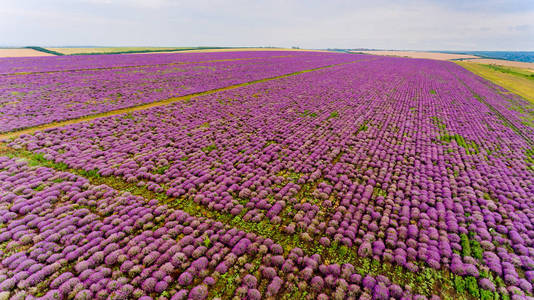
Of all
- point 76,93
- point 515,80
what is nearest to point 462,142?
point 76,93

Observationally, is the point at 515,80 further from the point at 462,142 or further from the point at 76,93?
the point at 76,93

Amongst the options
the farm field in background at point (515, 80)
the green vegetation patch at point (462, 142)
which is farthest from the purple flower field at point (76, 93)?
the farm field in background at point (515, 80)

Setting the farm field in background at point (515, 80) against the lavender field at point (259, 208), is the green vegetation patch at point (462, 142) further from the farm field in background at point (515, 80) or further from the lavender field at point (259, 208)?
the farm field in background at point (515, 80)

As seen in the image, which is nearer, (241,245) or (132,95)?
(241,245)

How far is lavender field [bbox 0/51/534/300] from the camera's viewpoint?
21.5 feet

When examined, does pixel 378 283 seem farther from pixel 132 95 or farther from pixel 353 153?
pixel 132 95

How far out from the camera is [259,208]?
9.59 metres

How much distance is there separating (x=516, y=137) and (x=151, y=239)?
26666 mm

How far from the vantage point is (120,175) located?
11.5 metres

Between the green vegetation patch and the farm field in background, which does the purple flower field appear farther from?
the farm field in background

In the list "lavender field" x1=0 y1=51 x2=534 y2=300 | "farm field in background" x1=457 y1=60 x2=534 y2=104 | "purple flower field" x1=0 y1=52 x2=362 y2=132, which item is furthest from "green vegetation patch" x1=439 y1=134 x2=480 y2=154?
"purple flower field" x1=0 y1=52 x2=362 y2=132

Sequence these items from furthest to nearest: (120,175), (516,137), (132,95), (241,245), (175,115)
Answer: (132,95) → (175,115) → (516,137) → (120,175) → (241,245)

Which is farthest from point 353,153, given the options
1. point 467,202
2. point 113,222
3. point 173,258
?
point 113,222

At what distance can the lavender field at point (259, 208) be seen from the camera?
655 centimetres
